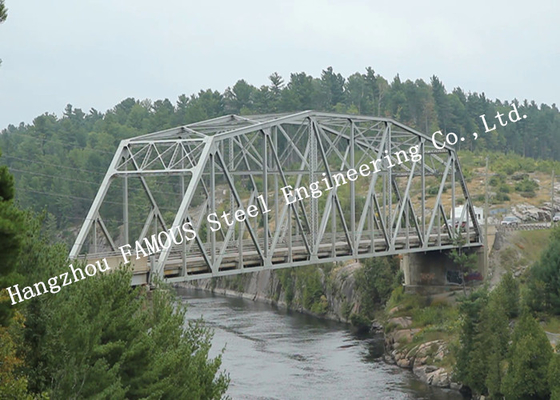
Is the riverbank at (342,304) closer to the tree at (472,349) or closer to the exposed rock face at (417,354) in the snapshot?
the exposed rock face at (417,354)

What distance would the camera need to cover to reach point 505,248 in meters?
64.2

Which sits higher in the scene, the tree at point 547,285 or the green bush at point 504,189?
the green bush at point 504,189

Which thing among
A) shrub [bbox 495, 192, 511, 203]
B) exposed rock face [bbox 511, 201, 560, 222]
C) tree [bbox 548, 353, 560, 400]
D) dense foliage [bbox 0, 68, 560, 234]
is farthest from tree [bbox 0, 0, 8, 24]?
dense foliage [bbox 0, 68, 560, 234]

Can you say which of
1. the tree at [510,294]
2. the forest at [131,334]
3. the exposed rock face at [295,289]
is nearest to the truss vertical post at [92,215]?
the forest at [131,334]

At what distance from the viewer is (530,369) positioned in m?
38.2

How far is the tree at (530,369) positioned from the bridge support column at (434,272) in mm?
22073

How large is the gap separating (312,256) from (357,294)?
24.5 m

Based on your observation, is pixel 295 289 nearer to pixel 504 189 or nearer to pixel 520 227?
pixel 520 227

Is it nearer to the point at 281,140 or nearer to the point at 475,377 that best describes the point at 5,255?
the point at 475,377

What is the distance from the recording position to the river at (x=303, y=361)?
4478cm

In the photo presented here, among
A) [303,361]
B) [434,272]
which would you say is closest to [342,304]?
[434,272]

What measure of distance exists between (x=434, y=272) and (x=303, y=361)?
14518 mm

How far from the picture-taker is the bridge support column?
6144cm

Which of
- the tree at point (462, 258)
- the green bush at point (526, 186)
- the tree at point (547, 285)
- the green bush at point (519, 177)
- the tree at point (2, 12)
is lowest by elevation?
the tree at point (547, 285)
